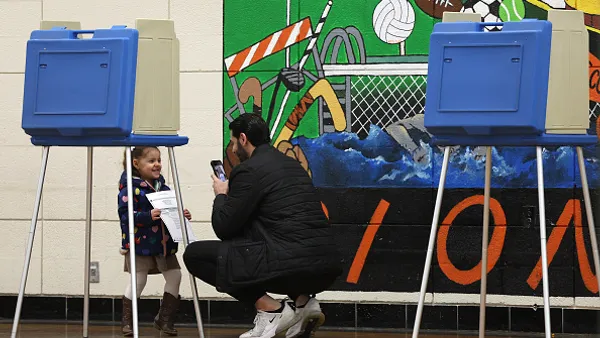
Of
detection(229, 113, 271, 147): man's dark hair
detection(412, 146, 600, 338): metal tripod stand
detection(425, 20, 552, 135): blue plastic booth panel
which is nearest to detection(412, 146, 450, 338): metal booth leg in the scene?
detection(412, 146, 600, 338): metal tripod stand

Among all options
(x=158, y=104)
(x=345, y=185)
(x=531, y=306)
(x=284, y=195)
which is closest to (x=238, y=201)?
(x=284, y=195)

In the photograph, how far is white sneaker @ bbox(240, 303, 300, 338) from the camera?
8.09m

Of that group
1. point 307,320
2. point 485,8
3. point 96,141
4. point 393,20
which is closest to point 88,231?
point 96,141

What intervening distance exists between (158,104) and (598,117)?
3.19 metres

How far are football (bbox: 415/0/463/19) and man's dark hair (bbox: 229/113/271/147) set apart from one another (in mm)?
1692

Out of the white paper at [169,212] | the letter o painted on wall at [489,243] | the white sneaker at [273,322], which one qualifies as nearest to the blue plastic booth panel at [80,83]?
the white paper at [169,212]

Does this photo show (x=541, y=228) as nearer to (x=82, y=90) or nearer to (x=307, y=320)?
(x=307, y=320)

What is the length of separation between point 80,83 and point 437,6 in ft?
10.5

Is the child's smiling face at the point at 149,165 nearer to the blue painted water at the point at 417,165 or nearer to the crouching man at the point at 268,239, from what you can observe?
the crouching man at the point at 268,239

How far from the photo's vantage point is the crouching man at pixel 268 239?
7.88 metres

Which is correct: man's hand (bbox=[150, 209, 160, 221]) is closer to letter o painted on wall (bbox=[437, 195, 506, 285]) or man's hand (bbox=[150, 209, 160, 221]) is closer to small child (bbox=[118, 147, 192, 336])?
small child (bbox=[118, 147, 192, 336])

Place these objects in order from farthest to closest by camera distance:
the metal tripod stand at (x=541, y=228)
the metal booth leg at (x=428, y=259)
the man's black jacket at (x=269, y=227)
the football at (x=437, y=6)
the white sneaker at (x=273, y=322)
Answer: the football at (x=437, y=6), the white sneaker at (x=273, y=322), the man's black jacket at (x=269, y=227), the metal booth leg at (x=428, y=259), the metal tripod stand at (x=541, y=228)

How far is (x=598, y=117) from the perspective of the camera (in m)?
8.95

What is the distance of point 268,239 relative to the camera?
790 centimetres
